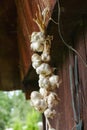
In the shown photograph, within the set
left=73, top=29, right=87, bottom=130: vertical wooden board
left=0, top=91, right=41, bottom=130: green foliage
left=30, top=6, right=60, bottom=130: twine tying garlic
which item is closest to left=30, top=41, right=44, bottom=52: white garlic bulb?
left=30, top=6, right=60, bottom=130: twine tying garlic

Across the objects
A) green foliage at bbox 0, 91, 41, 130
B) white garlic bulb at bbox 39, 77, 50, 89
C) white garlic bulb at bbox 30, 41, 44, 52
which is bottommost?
green foliage at bbox 0, 91, 41, 130

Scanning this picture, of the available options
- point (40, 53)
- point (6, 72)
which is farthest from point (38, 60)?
point (6, 72)

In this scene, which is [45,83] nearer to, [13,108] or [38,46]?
[38,46]

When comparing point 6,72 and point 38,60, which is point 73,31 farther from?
point 6,72

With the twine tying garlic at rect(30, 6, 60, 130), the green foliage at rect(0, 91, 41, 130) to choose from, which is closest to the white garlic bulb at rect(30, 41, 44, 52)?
the twine tying garlic at rect(30, 6, 60, 130)

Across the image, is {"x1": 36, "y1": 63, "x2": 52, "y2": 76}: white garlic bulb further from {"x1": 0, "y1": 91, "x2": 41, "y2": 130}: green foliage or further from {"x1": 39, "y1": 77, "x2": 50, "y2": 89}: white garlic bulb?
{"x1": 0, "y1": 91, "x2": 41, "y2": 130}: green foliage

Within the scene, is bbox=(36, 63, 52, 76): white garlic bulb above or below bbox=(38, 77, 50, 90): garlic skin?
above

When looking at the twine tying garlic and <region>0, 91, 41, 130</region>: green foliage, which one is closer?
the twine tying garlic

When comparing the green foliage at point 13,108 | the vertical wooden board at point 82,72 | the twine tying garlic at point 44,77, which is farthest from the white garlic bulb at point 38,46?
the green foliage at point 13,108
